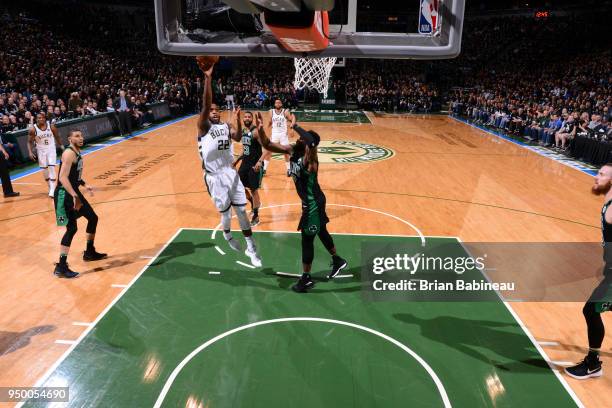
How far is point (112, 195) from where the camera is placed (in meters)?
10.0

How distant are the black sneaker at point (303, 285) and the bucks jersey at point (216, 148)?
183cm

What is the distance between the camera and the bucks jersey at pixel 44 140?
382 inches

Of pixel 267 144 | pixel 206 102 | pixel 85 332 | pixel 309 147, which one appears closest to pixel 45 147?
pixel 85 332

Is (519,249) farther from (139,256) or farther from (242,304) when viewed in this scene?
(139,256)

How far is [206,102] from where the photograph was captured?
4.95m

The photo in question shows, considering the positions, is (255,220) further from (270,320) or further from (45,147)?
(45,147)

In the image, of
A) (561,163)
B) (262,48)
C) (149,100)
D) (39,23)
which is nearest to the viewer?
(262,48)

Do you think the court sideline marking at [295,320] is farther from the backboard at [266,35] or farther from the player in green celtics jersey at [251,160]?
the player in green celtics jersey at [251,160]

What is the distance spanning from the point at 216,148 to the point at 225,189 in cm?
56

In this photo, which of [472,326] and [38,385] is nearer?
[38,385]

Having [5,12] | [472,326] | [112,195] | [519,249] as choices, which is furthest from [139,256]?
[5,12]

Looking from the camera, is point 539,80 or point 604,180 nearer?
point 604,180

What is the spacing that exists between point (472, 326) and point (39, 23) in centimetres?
3288

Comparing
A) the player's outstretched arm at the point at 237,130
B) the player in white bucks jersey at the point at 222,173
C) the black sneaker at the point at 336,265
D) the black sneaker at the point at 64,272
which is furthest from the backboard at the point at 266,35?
the black sneaker at the point at 64,272
